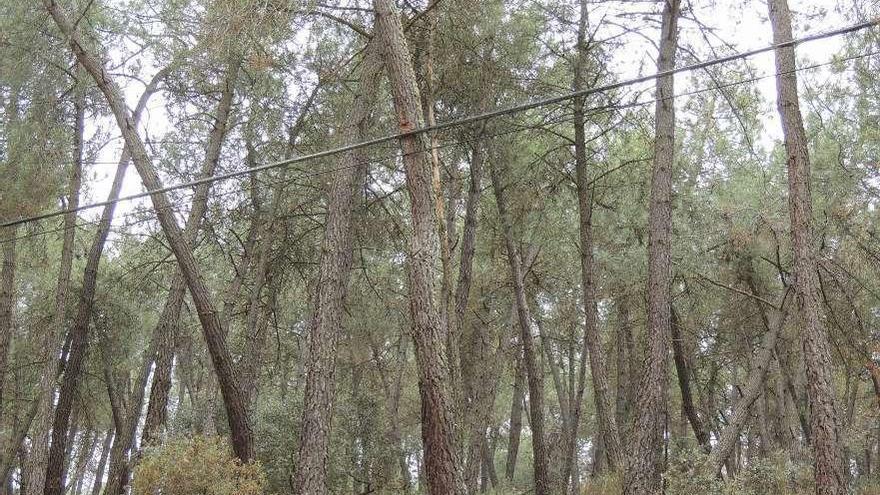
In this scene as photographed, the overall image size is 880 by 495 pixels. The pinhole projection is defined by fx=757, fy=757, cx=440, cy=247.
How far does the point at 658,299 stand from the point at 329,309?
397 centimetres

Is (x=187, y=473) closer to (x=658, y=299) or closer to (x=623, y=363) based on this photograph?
(x=658, y=299)

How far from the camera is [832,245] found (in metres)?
14.1

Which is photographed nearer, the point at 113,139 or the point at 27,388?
the point at 113,139

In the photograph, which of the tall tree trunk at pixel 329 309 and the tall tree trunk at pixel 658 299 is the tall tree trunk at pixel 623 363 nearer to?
the tall tree trunk at pixel 658 299

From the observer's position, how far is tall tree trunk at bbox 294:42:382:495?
9000 mm

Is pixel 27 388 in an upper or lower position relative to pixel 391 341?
lower

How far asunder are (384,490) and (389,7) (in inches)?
370

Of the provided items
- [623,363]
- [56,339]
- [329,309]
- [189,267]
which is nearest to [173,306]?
[189,267]

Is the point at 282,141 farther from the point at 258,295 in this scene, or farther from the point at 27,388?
the point at 27,388

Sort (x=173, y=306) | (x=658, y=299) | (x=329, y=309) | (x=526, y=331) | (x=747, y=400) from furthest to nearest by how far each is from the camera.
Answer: (x=526, y=331)
(x=173, y=306)
(x=747, y=400)
(x=329, y=309)
(x=658, y=299)

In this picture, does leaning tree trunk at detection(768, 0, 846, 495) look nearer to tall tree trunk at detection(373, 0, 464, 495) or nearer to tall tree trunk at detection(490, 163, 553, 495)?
tall tree trunk at detection(373, 0, 464, 495)

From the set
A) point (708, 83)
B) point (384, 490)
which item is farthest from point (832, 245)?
point (384, 490)

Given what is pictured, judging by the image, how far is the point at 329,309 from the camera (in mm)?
9422

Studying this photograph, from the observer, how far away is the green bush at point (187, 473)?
307 inches
